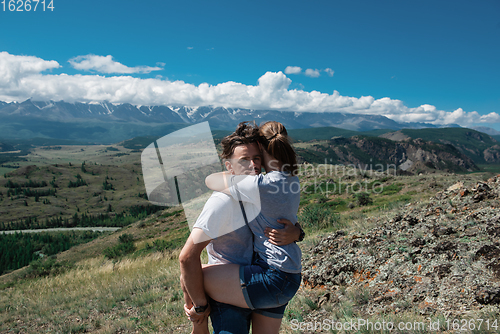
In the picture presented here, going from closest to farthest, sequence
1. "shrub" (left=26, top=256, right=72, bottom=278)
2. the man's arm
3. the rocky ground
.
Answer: the man's arm < the rocky ground < "shrub" (left=26, top=256, right=72, bottom=278)

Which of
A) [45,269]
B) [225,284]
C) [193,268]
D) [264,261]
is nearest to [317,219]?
[264,261]

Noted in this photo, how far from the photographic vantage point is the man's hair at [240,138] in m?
2.30

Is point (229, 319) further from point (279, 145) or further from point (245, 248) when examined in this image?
point (279, 145)

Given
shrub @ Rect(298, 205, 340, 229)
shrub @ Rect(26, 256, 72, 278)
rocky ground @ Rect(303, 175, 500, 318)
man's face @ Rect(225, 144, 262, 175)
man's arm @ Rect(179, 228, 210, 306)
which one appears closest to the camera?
man's arm @ Rect(179, 228, 210, 306)

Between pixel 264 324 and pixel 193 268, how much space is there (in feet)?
2.76

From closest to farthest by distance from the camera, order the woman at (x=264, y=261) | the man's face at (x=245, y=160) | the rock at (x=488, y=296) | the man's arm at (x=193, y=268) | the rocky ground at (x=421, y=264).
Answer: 1. the man's arm at (x=193, y=268)
2. the woman at (x=264, y=261)
3. the man's face at (x=245, y=160)
4. the rock at (x=488, y=296)
5. the rocky ground at (x=421, y=264)

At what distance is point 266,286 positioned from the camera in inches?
82.3

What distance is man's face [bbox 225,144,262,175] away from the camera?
2250mm

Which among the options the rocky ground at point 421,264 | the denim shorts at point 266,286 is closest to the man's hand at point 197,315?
the denim shorts at point 266,286

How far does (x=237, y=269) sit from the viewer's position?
2.10m

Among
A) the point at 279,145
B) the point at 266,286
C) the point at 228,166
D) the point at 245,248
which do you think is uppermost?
the point at 279,145

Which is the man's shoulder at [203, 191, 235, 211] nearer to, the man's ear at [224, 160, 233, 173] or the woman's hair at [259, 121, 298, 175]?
the man's ear at [224, 160, 233, 173]

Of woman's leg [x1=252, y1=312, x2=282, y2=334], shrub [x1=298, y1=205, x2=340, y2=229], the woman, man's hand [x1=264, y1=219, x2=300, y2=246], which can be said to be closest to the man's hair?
the woman

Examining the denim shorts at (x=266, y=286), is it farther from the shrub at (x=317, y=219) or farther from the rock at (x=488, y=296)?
the shrub at (x=317, y=219)
